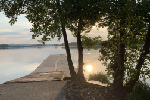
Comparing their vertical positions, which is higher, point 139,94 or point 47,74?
point 139,94

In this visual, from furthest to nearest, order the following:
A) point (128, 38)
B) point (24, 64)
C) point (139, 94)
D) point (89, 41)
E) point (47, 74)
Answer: point (24, 64), point (47, 74), point (89, 41), point (139, 94), point (128, 38)

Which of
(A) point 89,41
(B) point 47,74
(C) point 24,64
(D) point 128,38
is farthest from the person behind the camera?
(C) point 24,64

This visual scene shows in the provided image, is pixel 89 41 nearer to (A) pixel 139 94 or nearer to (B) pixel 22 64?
(A) pixel 139 94

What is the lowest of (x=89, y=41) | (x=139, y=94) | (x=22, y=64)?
(x=22, y=64)

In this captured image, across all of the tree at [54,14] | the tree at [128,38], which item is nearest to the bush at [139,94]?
the tree at [128,38]

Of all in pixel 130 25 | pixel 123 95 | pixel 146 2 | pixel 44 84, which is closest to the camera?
pixel 146 2

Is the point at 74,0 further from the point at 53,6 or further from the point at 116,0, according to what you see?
the point at 116,0

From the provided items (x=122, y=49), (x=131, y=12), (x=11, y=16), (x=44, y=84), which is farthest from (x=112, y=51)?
(x=11, y=16)

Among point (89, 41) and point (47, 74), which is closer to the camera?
point (89, 41)

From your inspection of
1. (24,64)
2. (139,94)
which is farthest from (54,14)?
(24,64)

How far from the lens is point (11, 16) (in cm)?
741

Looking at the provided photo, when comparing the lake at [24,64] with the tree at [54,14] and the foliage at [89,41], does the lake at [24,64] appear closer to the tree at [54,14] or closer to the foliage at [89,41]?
the foliage at [89,41]

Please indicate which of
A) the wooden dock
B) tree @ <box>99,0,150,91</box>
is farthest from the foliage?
the wooden dock

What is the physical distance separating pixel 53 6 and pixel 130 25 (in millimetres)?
2875
